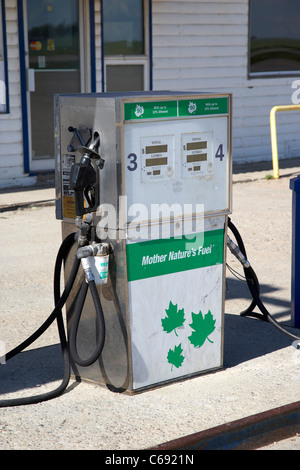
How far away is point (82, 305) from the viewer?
424cm

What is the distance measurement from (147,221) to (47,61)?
24.9ft

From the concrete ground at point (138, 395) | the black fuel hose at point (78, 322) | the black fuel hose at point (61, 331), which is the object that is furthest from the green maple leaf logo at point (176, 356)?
the black fuel hose at point (61, 331)

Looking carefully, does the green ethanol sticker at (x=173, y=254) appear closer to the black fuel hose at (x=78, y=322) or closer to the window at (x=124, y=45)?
the black fuel hose at (x=78, y=322)

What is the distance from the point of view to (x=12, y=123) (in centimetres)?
1083

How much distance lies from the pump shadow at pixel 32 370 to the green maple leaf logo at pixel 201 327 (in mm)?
841

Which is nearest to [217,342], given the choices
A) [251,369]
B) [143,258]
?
[251,369]

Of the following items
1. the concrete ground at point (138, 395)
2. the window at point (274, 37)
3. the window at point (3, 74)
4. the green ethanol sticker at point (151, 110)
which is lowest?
the concrete ground at point (138, 395)

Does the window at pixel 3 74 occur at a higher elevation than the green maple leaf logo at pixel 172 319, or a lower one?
higher

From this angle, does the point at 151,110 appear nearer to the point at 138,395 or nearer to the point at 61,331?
the point at 61,331

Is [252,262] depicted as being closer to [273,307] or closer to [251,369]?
[273,307]

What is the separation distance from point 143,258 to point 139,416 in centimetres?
84

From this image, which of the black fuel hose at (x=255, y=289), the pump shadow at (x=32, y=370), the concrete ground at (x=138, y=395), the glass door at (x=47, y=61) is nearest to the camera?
the concrete ground at (x=138, y=395)

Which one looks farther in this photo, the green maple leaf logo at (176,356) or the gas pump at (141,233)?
the green maple leaf logo at (176,356)

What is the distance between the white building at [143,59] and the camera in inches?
428
